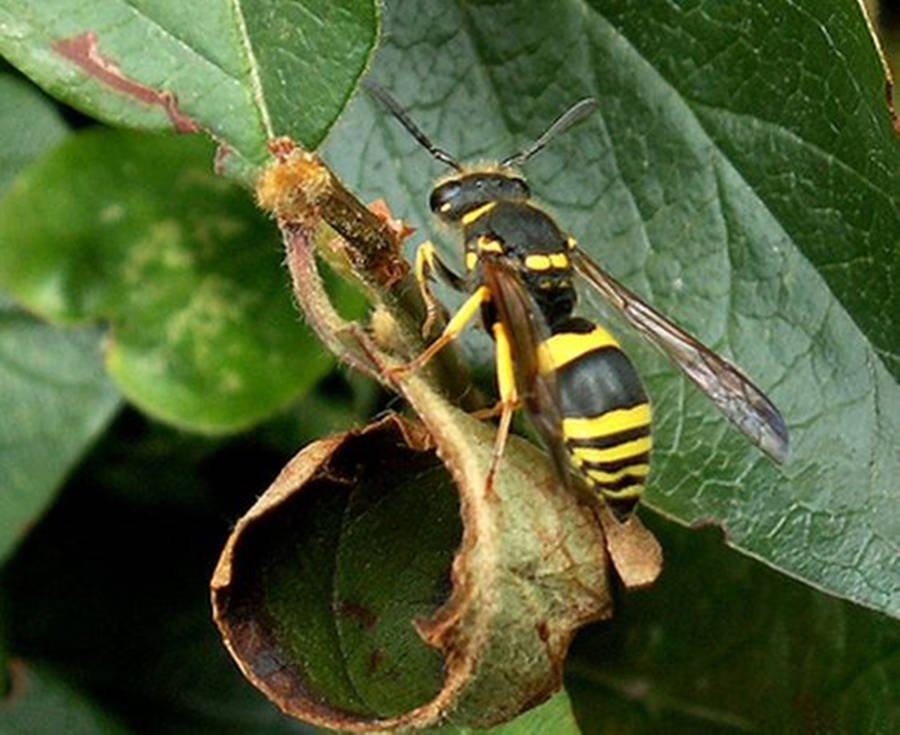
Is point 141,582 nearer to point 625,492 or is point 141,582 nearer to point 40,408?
point 40,408

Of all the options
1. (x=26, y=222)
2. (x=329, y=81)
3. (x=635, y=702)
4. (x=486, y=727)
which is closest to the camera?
(x=486, y=727)

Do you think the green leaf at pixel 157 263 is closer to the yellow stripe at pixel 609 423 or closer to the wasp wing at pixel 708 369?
the wasp wing at pixel 708 369

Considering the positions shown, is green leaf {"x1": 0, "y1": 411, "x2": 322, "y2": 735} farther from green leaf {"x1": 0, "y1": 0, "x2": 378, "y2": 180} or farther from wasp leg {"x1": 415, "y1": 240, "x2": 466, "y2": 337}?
green leaf {"x1": 0, "y1": 0, "x2": 378, "y2": 180}

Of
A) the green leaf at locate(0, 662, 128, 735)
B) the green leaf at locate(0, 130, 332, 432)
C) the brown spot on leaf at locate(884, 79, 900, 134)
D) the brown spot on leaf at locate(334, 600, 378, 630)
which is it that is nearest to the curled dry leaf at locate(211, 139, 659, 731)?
the brown spot on leaf at locate(334, 600, 378, 630)

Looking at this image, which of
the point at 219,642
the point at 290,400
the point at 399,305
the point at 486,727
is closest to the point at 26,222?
the point at 290,400

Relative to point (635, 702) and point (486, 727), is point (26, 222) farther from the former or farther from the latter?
point (486, 727)

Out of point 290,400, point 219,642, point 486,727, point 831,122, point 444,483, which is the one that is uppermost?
point 831,122

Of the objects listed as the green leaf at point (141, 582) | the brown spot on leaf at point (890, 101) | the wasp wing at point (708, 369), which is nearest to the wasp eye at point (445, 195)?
the wasp wing at point (708, 369)
